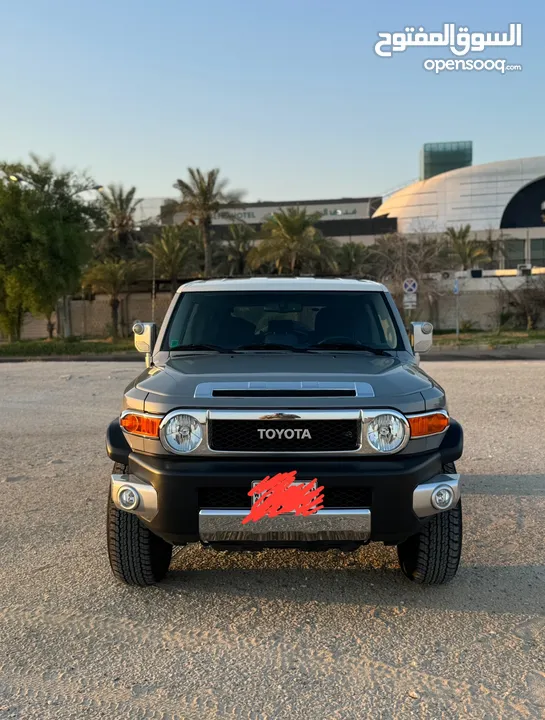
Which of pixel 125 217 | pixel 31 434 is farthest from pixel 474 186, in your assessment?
pixel 31 434

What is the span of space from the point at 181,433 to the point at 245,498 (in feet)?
1.54

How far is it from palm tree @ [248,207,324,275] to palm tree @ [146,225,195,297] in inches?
190

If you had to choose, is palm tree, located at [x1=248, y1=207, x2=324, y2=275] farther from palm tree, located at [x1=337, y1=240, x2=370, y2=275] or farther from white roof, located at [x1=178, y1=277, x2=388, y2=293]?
white roof, located at [x1=178, y1=277, x2=388, y2=293]

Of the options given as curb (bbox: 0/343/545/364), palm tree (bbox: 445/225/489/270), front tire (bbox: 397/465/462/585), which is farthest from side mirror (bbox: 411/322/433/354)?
palm tree (bbox: 445/225/489/270)

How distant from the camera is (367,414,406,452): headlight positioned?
3416 millimetres

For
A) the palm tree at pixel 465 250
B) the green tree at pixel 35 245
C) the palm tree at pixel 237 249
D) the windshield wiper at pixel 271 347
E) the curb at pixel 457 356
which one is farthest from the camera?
the palm tree at pixel 465 250

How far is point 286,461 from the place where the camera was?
342 cm

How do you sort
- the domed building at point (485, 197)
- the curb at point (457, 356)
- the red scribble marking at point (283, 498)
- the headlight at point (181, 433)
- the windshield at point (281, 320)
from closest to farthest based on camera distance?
the red scribble marking at point (283, 498)
the headlight at point (181, 433)
the windshield at point (281, 320)
the curb at point (457, 356)
the domed building at point (485, 197)

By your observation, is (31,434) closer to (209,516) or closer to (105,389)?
(105,389)

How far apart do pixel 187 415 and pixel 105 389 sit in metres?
10.7

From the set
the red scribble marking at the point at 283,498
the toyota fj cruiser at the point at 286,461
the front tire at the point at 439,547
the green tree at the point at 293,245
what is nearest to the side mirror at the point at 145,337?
the toyota fj cruiser at the point at 286,461

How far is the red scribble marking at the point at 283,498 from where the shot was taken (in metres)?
3.33

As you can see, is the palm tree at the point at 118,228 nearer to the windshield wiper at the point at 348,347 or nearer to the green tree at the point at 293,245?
the green tree at the point at 293,245

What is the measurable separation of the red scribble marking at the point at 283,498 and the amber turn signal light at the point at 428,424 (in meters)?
0.58
